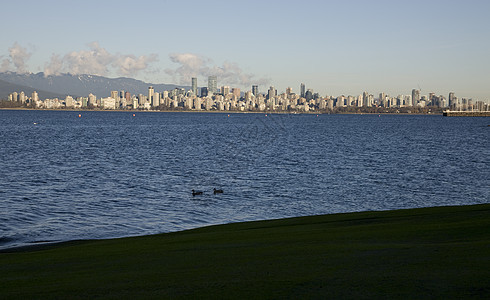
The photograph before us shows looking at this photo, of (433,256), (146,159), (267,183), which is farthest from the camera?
(146,159)

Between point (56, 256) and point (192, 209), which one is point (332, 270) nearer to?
point (56, 256)

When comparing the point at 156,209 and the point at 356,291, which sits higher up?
the point at 356,291

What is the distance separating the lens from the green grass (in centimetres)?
981

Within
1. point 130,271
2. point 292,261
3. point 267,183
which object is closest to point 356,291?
point 292,261

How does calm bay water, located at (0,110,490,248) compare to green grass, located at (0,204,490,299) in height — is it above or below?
below

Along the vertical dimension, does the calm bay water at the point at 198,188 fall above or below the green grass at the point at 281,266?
below

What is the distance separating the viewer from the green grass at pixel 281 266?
32.2ft

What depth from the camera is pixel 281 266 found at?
12.1 meters

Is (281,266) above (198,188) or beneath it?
above

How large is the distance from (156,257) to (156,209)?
18.7 meters

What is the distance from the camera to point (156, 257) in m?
14.7

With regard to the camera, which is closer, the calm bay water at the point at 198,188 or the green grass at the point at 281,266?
the green grass at the point at 281,266

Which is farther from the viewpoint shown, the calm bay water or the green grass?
the calm bay water

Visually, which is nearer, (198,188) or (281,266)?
(281,266)
